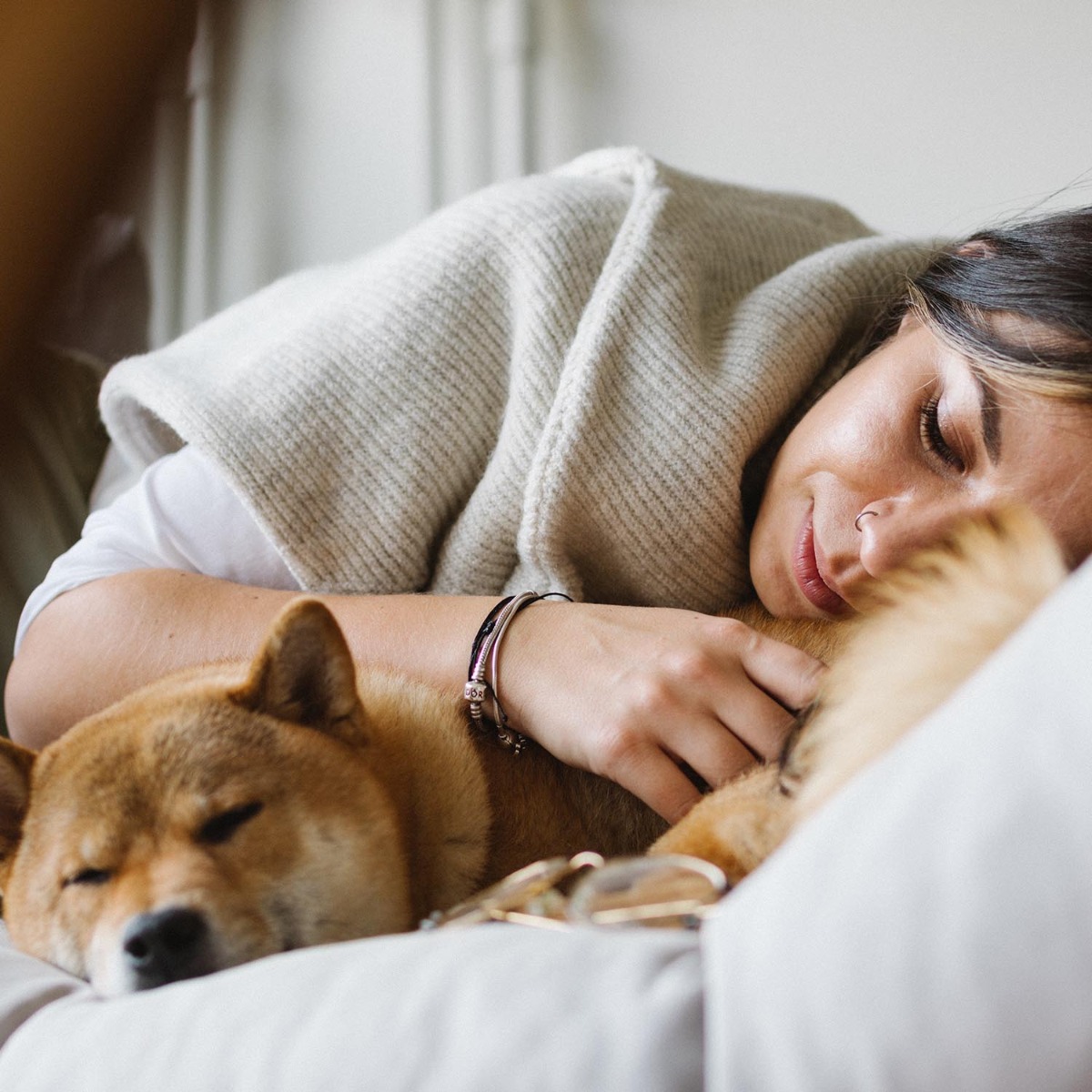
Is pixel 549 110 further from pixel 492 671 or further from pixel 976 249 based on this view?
pixel 492 671

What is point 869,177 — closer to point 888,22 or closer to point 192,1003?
point 888,22

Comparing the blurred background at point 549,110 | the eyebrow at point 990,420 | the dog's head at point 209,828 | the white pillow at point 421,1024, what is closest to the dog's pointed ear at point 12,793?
the dog's head at point 209,828

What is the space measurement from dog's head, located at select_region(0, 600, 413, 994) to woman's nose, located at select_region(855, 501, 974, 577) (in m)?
0.41

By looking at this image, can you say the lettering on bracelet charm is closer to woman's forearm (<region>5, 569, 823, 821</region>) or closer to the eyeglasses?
woman's forearm (<region>5, 569, 823, 821</region>)

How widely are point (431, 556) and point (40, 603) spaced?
406 mm

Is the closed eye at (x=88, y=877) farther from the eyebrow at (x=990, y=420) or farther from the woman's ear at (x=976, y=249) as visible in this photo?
the woman's ear at (x=976, y=249)

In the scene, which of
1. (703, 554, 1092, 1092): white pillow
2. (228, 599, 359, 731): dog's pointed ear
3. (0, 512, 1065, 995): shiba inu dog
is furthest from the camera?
Result: (228, 599, 359, 731): dog's pointed ear

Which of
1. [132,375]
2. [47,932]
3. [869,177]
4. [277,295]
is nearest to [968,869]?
[47,932]

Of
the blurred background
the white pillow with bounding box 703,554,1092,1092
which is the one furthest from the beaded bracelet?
the blurred background

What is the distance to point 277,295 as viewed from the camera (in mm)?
1320

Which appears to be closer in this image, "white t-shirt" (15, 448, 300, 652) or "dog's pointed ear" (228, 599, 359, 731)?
"dog's pointed ear" (228, 599, 359, 731)

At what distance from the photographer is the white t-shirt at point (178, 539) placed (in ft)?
3.35

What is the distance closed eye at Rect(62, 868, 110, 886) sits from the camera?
2.14 ft

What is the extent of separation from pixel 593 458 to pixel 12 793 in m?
0.54
